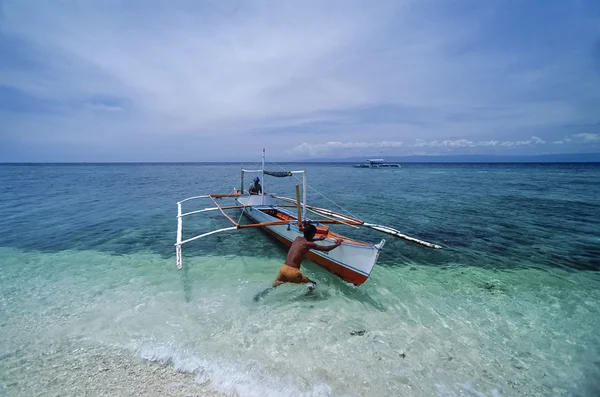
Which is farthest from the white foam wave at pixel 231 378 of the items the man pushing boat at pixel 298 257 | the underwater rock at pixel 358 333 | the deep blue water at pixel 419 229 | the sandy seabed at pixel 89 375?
the deep blue water at pixel 419 229

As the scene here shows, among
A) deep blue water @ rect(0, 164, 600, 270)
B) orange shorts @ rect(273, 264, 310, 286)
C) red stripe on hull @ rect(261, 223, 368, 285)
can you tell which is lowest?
deep blue water @ rect(0, 164, 600, 270)

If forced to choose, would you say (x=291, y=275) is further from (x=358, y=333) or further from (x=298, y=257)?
(x=358, y=333)

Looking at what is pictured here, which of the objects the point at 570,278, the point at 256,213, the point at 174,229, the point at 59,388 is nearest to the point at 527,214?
the point at 570,278

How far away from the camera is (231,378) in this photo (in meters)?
5.08

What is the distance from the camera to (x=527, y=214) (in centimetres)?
2016

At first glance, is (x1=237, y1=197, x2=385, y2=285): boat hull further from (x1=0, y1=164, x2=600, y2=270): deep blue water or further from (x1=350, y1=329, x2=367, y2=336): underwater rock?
(x1=0, y1=164, x2=600, y2=270): deep blue water

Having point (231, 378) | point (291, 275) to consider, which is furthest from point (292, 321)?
point (231, 378)

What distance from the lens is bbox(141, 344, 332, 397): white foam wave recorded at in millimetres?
4793

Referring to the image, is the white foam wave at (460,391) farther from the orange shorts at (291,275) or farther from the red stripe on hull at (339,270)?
the orange shorts at (291,275)

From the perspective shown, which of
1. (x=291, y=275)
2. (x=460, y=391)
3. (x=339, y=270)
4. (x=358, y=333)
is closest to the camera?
(x=460, y=391)

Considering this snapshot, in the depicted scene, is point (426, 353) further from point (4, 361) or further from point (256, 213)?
point (256, 213)

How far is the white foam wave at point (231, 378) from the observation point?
4.79 meters

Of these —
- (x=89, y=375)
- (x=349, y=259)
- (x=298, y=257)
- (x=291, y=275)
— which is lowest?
(x=89, y=375)

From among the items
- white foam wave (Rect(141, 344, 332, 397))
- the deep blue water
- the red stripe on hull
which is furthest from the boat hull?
white foam wave (Rect(141, 344, 332, 397))
